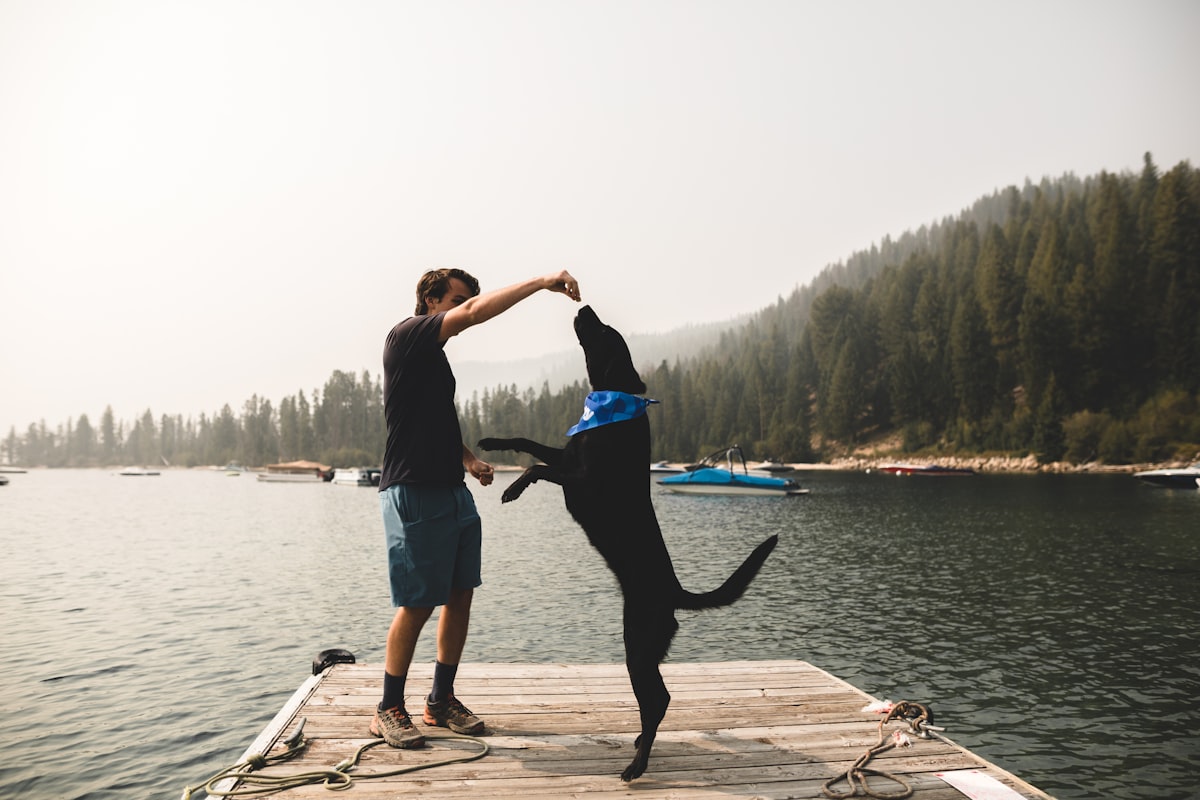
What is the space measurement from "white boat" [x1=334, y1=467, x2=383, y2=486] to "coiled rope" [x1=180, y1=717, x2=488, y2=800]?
7424cm

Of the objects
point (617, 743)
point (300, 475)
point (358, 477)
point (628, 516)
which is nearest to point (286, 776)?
point (617, 743)

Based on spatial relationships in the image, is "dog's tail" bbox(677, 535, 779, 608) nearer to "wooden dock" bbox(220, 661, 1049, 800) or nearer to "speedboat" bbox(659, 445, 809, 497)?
"wooden dock" bbox(220, 661, 1049, 800)

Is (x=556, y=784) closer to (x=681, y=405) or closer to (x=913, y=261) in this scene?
(x=681, y=405)

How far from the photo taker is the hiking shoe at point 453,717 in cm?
399

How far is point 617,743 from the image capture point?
152 inches

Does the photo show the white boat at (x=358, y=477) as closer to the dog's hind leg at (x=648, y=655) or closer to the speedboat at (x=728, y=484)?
the speedboat at (x=728, y=484)

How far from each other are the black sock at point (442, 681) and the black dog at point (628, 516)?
3.87 ft

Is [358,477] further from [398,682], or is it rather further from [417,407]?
[417,407]

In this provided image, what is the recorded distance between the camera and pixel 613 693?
15.8ft

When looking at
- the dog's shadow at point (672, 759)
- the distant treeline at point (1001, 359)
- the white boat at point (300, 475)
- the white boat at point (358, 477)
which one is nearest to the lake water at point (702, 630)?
the dog's shadow at point (672, 759)

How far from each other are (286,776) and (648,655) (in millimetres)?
1801

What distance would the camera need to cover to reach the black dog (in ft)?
11.7

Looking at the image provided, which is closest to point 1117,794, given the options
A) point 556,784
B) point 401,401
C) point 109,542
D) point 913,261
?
point 556,784

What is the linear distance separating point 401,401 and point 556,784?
6.83 feet
